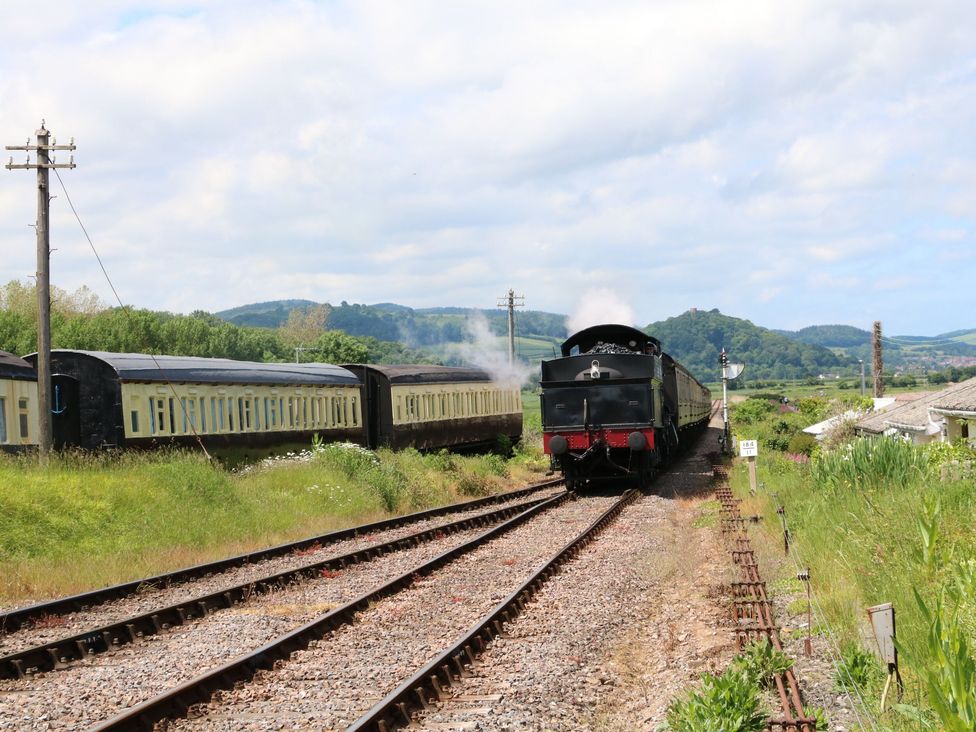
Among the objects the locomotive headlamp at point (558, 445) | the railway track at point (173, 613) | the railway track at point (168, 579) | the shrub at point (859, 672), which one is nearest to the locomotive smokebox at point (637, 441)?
the locomotive headlamp at point (558, 445)

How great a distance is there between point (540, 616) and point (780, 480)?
11187 mm

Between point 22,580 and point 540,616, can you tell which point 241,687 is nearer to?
point 540,616

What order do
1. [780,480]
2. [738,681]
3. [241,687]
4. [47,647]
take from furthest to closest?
[780,480]
[47,647]
[241,687]
[738,681]

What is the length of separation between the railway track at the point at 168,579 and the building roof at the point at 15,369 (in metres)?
6.26

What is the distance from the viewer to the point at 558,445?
23.5 metres

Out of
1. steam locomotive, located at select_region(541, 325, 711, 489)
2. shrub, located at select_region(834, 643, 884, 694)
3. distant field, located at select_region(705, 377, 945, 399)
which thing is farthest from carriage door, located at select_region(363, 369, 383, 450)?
distant field, located at select_region(705, 377, 945, 399)

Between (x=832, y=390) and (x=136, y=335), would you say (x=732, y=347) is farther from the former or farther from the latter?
(x=136, y=335)

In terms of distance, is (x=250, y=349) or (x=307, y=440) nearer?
(x=307, y=440)

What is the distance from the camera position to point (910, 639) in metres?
6.83

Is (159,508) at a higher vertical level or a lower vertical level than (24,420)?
lower

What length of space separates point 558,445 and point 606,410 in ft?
4.22

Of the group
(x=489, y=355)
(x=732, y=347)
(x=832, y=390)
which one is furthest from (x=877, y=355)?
(x=732, y=347)

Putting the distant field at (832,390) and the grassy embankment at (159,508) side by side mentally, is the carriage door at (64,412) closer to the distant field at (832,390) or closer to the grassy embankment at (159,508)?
the grassy embankment at (159,508)

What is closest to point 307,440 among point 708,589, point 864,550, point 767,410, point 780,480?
point 780,480
